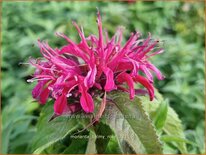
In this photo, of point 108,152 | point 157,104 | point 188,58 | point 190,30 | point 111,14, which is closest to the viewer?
point 108,152

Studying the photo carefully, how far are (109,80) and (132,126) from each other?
12cm

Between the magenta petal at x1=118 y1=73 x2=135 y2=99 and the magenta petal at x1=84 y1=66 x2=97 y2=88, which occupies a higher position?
the magenta petal at x1=84 y1=66 x2=97 y2=88

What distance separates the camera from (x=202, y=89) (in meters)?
1.81

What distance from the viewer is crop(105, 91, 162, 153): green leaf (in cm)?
90

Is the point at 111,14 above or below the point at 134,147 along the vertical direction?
above

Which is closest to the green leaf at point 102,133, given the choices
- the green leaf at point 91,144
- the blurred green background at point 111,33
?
the green leaf at point 91,144

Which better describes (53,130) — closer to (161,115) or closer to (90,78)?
(90,78)

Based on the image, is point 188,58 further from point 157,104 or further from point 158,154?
→ point 158,154

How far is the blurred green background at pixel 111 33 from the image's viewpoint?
1772mm

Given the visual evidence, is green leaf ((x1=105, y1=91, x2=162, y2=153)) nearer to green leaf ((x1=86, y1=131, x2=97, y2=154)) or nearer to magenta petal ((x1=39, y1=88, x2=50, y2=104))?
green leaf ((x1=86, y1=131, x2=97, y2=154))

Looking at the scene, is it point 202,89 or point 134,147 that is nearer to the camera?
point 134,147

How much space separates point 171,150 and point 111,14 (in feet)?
3.62

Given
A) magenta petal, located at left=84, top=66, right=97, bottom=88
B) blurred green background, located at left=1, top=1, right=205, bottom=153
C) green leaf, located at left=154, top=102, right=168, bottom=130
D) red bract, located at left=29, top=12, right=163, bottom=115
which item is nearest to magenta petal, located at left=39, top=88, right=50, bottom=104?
red bract, located at left=29, top=12, right=163, bottom=115

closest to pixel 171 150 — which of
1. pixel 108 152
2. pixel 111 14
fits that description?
pixel 108 152
